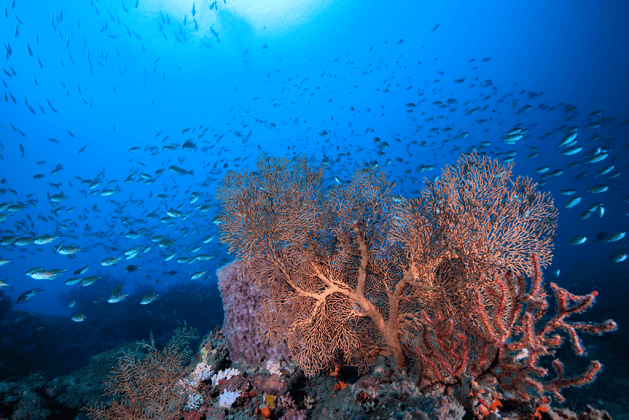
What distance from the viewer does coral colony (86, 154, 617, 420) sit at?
2266 mm

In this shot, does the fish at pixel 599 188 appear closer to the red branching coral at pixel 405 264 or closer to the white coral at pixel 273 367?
the red branching coral at pixel 405 264

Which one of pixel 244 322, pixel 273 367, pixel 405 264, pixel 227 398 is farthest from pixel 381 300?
pixel 227 398

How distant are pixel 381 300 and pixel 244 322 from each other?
265cm

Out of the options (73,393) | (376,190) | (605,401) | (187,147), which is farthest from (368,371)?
(187,147)

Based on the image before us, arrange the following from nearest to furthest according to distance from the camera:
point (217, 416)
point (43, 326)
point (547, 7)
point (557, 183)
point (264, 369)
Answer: point (217, 416)
point (264, 369)
point (43, 326)
point (547, 7)
point (557, 183)

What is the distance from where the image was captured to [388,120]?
77.9m

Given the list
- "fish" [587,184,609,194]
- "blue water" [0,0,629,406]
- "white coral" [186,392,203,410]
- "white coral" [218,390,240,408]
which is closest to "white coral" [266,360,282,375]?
"white coral" [218,390,240,408]

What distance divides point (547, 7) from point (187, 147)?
2577 inches

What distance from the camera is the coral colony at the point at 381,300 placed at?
2.27 metres

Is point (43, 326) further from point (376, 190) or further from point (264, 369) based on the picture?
point (376, 190)

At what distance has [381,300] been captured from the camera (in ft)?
14.6

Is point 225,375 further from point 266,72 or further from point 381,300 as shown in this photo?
point 266,72

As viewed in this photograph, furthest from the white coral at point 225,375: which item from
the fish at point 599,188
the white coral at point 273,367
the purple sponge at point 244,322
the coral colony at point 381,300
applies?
the fish at point 599,188

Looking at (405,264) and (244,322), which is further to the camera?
(244,322)
